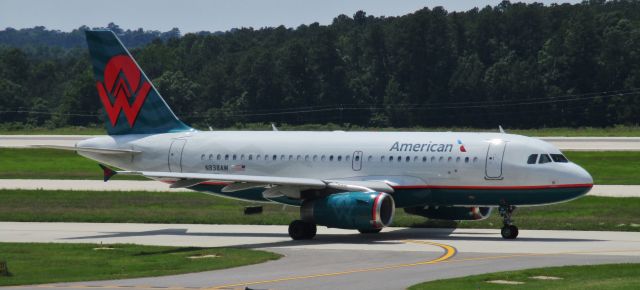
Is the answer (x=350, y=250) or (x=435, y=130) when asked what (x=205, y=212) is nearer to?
(x=350, y=250)

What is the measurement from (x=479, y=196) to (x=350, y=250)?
6.28 meters

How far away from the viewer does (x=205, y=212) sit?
1993 inches

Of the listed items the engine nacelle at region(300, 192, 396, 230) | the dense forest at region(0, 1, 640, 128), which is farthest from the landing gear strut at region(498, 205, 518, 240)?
the dense forest at region(0, 1, 640, 128)

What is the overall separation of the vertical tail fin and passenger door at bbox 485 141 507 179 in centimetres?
1307

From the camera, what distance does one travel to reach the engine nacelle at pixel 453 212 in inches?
1695

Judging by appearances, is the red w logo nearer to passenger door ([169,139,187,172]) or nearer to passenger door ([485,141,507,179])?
passenger door ([169,139,187,172])

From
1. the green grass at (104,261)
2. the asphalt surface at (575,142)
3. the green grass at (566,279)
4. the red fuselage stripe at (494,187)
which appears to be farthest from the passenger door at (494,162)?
the asphalt surface at (575,142)

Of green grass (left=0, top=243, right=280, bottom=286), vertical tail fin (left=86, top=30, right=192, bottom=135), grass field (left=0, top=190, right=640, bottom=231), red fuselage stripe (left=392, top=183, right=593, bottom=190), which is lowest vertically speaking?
grass field (left=0, top=190, right=640, bottom=231)

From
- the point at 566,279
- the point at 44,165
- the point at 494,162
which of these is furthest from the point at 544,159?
the point at 44,165

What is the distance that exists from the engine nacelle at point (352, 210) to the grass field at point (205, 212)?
18.5 feet

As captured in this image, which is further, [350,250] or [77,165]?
[77,165]

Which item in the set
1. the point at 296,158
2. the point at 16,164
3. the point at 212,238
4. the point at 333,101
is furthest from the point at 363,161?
the point at 333,101

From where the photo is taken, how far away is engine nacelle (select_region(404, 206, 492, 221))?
4306cm

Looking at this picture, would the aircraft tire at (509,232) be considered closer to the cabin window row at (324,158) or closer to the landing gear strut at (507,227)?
the landing gear strut at (507,227)
